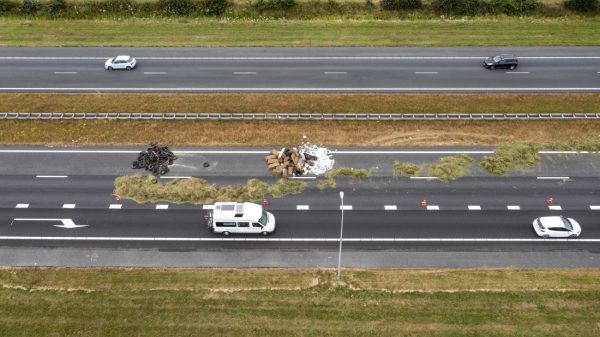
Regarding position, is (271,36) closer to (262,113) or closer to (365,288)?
(262,113)

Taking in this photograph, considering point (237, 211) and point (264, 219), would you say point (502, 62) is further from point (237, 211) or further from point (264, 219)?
point (237, 211)

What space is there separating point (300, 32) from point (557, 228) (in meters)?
39.8

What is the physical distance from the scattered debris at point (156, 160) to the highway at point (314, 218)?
0.97 metres

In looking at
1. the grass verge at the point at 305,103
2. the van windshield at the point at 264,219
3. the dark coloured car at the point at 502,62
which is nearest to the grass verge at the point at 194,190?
the van windshield at the point at 264,219

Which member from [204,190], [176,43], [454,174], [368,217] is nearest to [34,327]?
[204,190]

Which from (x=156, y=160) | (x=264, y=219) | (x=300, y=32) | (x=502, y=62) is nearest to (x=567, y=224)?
(x=264, y=219)

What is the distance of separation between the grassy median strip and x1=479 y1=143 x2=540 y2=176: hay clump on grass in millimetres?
11002

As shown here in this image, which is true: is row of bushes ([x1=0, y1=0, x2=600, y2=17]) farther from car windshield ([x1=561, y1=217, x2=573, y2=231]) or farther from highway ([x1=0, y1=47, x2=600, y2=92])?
car windshield ([x1=561, y1=217, x2=573, y2=231])

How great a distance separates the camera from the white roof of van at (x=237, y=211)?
36.2m

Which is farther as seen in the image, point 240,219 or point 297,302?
point 240,219

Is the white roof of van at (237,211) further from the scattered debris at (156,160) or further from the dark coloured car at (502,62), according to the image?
the dark coloured car at (502,62)

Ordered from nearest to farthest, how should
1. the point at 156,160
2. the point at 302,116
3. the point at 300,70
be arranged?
the point at 156,160, the point at 302,116, the point at 300,70

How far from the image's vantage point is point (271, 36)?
6219cm

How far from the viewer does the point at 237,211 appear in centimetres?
3650
